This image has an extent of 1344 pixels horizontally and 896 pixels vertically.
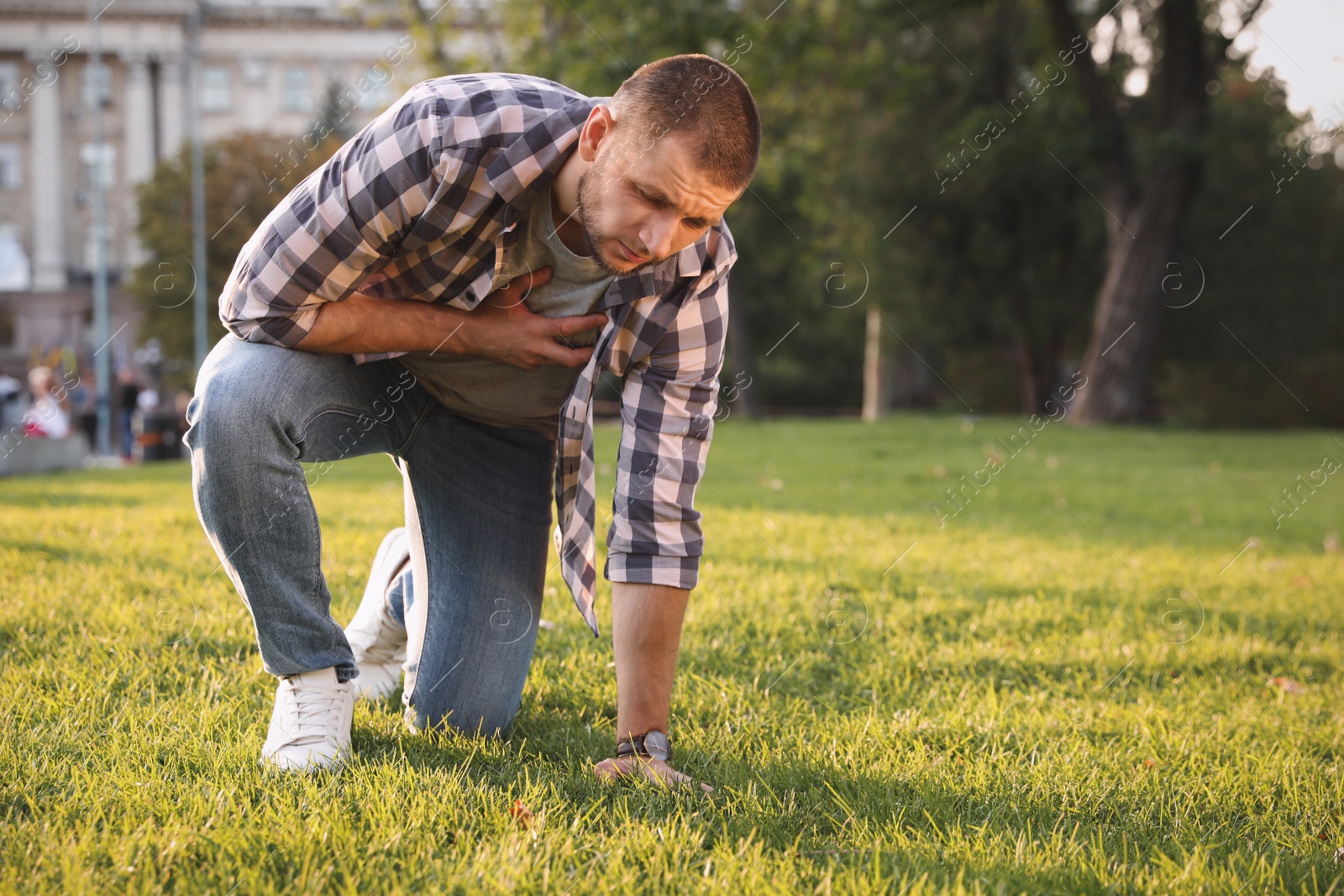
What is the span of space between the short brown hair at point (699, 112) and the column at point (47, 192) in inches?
1903

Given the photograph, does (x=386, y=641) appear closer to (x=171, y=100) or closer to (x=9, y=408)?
(x=9, y=408)

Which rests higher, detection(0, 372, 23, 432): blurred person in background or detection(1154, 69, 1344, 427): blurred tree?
detection(1154, 69, 1344, 427): blurred tree

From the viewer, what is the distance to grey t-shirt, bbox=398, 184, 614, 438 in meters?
2.43

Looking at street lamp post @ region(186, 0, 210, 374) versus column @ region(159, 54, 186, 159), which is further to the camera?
column @ region(159, 54, 186, 159)

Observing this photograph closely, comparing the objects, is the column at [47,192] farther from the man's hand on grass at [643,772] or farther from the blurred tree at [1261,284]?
the man's hand on grass at [643,772]

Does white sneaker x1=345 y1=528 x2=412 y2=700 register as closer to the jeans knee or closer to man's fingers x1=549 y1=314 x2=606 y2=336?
the jeans knee

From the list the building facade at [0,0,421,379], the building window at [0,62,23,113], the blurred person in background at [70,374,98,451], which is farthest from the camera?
the building window at [0,62,23,113]

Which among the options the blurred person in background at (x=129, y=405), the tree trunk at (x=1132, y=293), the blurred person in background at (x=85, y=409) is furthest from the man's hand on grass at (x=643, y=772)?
the blurred person in background at (x=85, y=409)

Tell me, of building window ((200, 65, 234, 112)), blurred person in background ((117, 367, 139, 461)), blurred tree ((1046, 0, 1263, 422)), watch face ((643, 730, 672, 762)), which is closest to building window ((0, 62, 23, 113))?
building window ((200, 65, 234, 112))

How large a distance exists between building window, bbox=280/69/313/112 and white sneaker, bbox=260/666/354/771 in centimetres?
4735

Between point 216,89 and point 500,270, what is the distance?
5052 cm

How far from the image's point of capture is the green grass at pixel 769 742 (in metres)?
1.89

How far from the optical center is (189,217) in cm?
3100

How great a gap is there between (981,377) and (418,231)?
1249 inches
